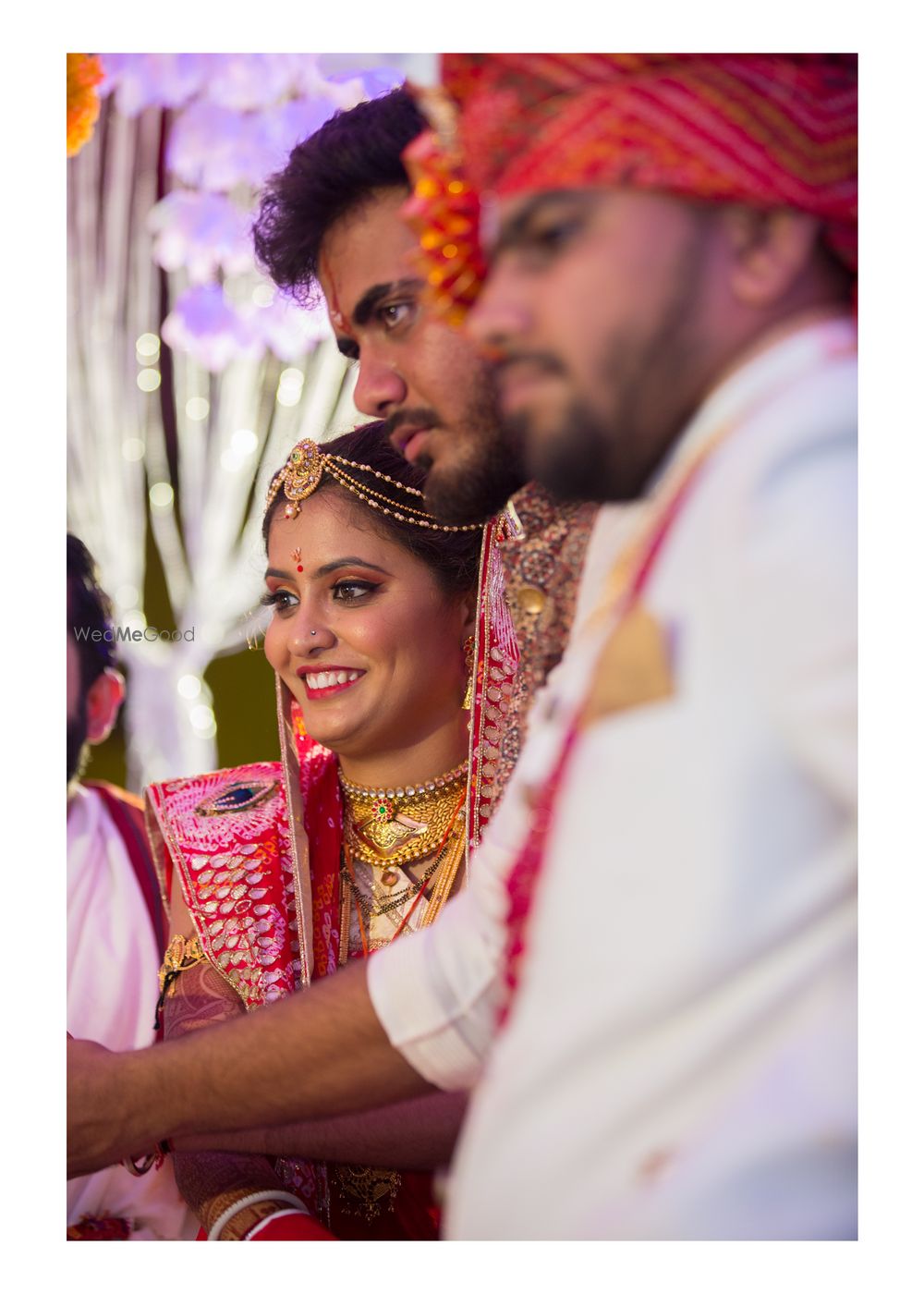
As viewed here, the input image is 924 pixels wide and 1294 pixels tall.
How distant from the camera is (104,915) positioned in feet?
8.94

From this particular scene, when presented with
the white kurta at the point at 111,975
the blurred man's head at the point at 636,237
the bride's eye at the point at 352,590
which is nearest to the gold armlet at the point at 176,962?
the white kurta at the point at 111,975

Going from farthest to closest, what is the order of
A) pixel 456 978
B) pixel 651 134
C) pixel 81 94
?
pixel 81 94, pixel 456 978, pixel 651 134

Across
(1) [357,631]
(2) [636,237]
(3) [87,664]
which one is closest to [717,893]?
(2) [636,237]

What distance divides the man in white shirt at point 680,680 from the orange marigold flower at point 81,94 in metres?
0.71

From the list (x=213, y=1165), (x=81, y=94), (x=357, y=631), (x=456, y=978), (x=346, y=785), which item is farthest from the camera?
(x=346, y=785)

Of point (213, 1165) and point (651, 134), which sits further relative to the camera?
point (213, 1165)

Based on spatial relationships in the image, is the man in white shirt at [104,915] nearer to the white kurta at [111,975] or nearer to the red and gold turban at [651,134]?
the white kurta at [111,975]

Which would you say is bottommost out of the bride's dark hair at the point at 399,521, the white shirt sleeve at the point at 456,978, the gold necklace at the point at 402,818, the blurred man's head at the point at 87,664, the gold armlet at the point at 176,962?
the gold armlet at the point at 176,962

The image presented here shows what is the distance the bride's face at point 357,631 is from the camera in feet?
7.86

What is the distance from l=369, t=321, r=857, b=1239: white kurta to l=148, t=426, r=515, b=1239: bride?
0.83 m

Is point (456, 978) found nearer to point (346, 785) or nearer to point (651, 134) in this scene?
point (346, 785)

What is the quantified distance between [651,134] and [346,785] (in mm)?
1378

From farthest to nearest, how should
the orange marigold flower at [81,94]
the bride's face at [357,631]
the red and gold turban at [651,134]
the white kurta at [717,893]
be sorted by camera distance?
the bride's face at [357,631] → the orange marigold flower at [81,94] → the red and gold turban at [651,134] → the white kurta at [717,893]

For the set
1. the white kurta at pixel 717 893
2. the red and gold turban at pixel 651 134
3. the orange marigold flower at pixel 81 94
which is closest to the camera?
the white kurta at pixel 717 893
